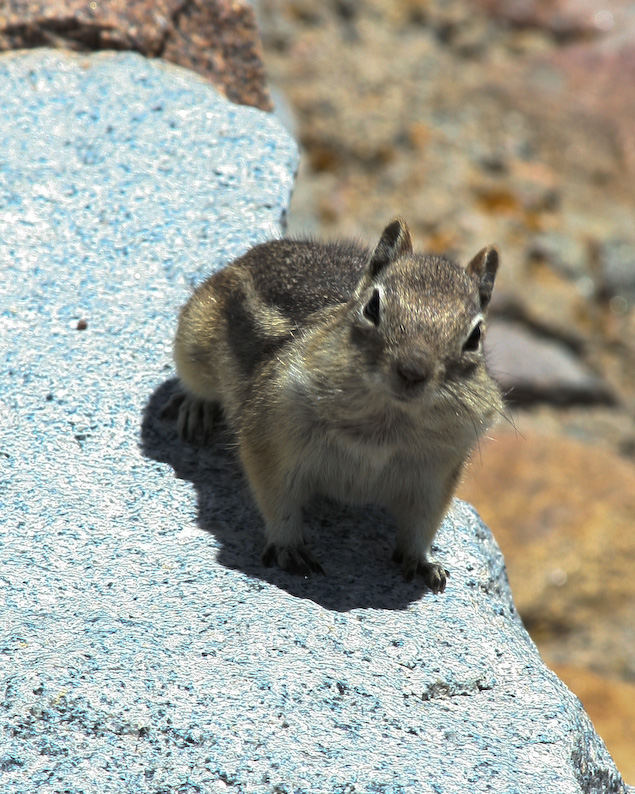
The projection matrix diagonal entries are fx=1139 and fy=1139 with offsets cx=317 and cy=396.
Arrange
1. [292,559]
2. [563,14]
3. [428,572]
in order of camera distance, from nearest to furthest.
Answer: [292,559]
[428,572]
[563,14]

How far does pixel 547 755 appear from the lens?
3.23m

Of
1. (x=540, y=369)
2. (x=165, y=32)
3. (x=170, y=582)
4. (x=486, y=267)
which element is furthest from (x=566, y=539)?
(x=170, y=582)

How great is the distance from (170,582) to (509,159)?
203 inches

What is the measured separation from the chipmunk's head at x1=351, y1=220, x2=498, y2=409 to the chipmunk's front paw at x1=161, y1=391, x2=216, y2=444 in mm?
1049

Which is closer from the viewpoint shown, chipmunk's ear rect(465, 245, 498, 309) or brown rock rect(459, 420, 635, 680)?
chipmunk's ear rect(465, 245, 498, 309)

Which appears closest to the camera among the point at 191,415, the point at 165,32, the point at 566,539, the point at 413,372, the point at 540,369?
the point at 413,372

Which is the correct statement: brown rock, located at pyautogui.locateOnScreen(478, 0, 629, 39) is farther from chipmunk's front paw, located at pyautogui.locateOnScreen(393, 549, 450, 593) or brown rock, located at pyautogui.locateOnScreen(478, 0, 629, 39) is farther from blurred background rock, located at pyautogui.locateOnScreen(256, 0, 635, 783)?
chipmunk's front paw, located at pyautogui.locateOnScreen(393, 549, 450, 593)

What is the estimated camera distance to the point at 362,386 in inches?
141

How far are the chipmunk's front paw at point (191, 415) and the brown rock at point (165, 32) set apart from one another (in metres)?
2.48

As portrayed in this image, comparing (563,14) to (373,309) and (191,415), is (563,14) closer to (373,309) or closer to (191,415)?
(191,415)

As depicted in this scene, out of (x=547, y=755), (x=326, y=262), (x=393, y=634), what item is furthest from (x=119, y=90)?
(x=547, y=755)

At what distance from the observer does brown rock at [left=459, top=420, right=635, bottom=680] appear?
22.6ft

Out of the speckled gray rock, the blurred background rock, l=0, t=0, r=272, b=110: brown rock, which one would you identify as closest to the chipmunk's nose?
the speckled gray rock

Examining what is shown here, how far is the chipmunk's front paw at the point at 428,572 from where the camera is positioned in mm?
3961
